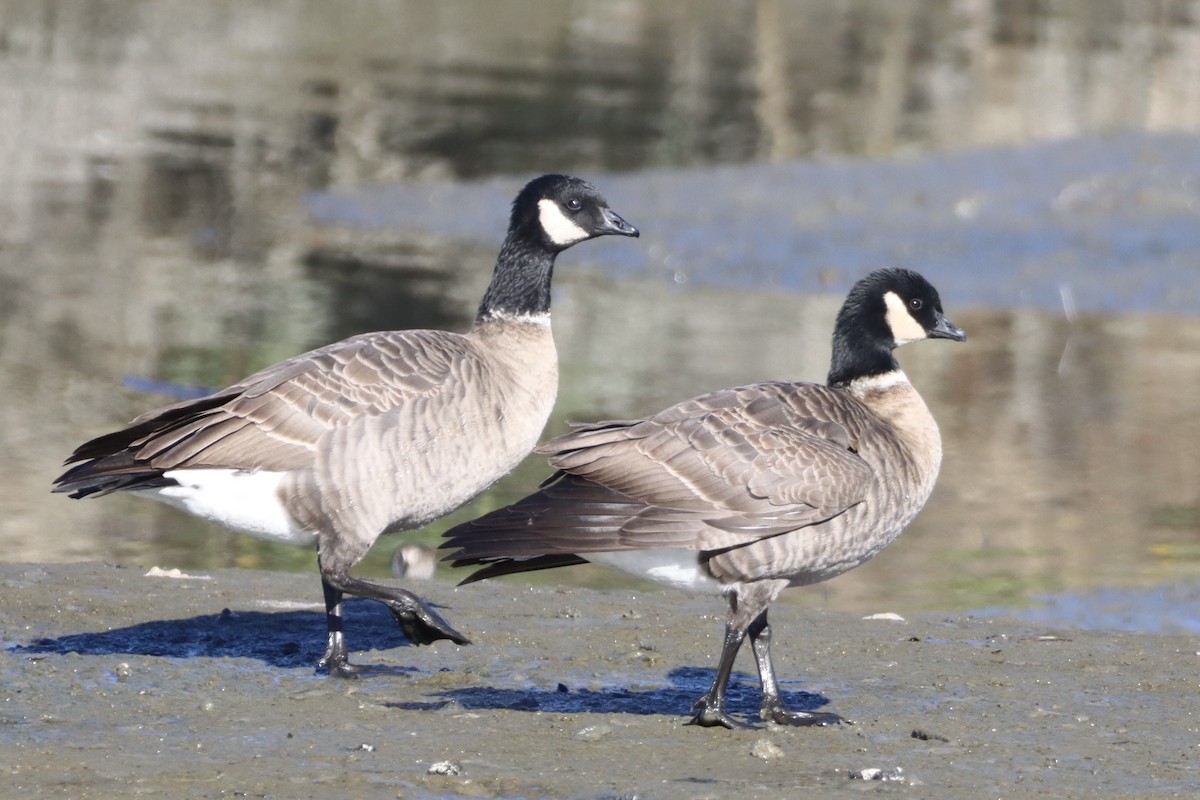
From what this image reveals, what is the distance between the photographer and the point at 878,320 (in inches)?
271

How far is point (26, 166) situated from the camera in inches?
734

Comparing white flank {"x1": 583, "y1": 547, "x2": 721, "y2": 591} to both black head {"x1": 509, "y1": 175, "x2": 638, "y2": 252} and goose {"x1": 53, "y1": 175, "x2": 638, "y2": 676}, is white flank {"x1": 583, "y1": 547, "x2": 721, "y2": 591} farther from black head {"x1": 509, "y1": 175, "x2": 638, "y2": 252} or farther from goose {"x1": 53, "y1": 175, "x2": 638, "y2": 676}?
black head {"x1": 509, "y1": 175, "x2": 638, "y2": 252}

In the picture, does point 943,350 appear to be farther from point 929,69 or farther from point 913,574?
point 929,69

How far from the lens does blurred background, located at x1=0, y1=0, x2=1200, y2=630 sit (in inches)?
385

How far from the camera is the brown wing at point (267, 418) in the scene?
21.4 ft

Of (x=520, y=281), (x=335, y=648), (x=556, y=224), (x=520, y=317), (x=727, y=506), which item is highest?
(x=556, y=224)

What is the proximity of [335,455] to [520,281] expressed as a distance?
147cm

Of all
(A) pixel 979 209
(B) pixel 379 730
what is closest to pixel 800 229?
(A) pixel 979 209

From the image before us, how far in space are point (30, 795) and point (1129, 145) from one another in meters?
15.9

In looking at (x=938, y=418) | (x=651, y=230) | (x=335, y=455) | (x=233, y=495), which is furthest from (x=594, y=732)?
(x=651, y=230)

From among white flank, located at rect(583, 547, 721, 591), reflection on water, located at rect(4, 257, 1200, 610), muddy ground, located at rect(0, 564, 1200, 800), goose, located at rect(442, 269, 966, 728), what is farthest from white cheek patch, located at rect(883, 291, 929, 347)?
reflection on water, located at rect(4, 257, 1200, 610)

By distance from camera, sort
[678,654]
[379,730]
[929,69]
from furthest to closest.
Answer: [929,69], [678,654], [379,730]

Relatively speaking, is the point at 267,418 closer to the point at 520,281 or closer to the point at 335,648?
the point at 335,648

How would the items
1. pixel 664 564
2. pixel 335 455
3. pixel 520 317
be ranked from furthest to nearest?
pixel 520 317
pixel 335 455
pixel 664 564
